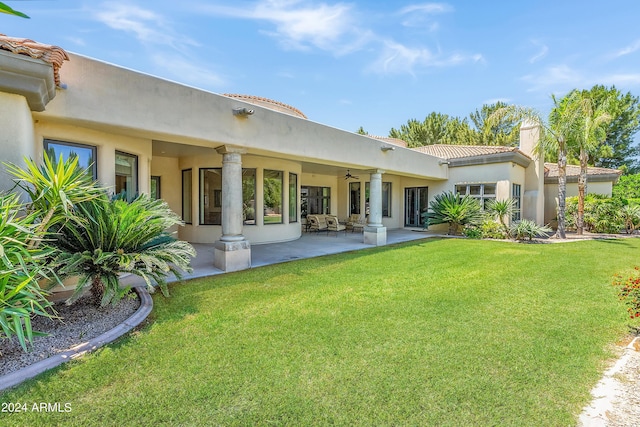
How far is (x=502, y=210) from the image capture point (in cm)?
1606

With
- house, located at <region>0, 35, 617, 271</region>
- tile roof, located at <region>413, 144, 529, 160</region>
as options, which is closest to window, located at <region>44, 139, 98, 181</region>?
house, located at <region>0, 35, 617, 271</region>

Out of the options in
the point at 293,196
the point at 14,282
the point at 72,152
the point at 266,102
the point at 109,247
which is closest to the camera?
the point at 14,282

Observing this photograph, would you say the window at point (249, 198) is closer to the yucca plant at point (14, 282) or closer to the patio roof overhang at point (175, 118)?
the patio roof overhang at point (175, 118)

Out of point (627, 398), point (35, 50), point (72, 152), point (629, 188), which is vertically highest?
point (35, 50)

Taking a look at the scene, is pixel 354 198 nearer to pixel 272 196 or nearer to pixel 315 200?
pixel 315 200

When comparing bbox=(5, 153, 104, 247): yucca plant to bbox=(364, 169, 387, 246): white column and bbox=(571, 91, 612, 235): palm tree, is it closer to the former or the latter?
bbox=(364, 169, 387, 246): white column

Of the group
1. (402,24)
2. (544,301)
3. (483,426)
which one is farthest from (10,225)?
(402,24)

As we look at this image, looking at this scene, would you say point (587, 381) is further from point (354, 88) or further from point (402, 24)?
point (354, 88)

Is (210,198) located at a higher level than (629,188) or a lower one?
lower

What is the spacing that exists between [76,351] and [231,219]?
17.0 feet

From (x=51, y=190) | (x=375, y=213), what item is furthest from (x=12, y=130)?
(x=375, y=213)

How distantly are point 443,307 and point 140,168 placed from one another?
8284 mm

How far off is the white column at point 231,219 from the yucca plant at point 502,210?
13.3 m

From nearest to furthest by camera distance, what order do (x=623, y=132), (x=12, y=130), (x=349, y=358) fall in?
(x=349, y=358)
(x=12, y=130)
(x=623, y=132)
